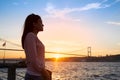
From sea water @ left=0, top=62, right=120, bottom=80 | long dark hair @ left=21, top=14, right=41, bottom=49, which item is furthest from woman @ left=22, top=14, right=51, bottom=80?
sea water @ left=0, top=62, right=120, bottom=80

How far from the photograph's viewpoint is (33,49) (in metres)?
3.61

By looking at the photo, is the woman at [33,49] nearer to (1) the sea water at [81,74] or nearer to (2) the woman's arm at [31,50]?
(2) the woman's arm at [31,50]

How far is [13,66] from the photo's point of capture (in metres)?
4.70

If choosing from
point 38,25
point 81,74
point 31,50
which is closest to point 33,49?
point 31,50

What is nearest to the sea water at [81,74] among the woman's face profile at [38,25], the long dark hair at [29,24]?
the long dark hair at [29,24]

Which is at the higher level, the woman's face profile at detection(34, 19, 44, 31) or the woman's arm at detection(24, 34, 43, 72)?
the woman's face profile at detection(34, 19, 44, 31)

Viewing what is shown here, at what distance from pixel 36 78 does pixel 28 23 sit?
745mm

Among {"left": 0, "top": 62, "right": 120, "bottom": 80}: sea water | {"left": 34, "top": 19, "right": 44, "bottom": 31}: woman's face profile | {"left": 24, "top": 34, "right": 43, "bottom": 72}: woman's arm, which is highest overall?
{"left": 34, "top": 19, "right": 44, "bottom": 31}: woman's face profile

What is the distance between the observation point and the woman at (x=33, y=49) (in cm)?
353

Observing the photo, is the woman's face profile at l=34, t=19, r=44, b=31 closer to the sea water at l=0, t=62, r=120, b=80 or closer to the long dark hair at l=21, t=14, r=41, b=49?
the long dark hair at l=21, t=14, r=41, b=49

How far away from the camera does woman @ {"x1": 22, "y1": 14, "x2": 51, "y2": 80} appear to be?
3525 millimetres

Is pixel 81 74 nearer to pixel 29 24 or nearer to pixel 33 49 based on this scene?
pixel 29 24

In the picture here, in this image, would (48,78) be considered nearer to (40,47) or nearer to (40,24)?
(40,47)

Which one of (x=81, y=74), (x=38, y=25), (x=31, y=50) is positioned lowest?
(x=81, y=74)
